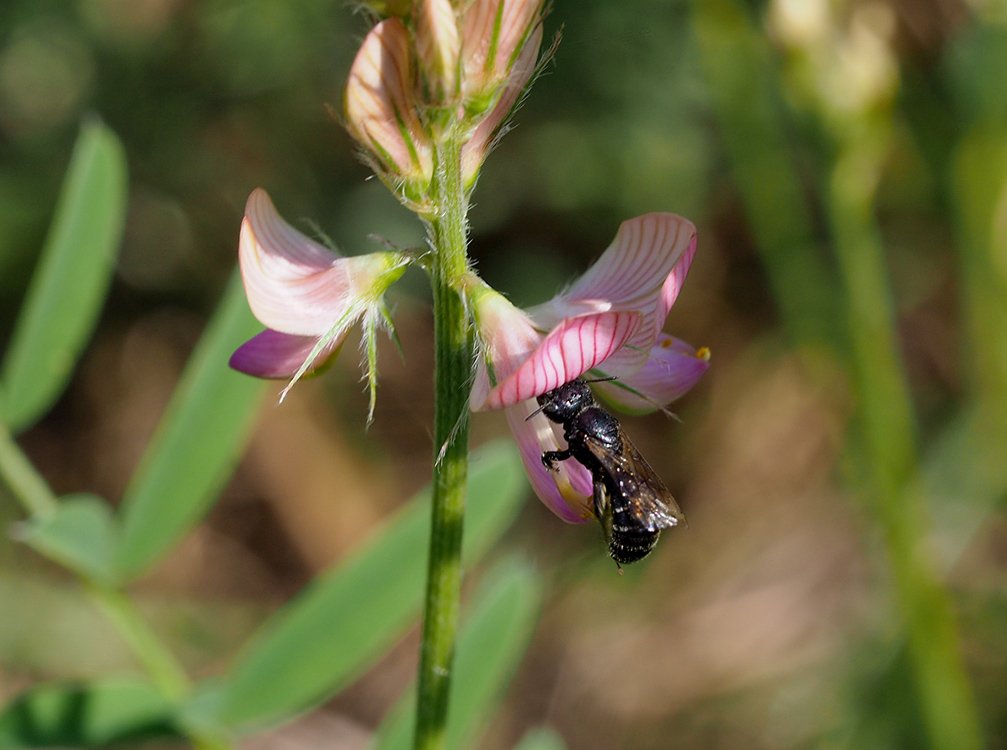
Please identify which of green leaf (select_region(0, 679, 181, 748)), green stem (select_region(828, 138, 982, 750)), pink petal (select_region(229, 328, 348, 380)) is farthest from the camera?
green stem (select_region(828, 138, 982, 750))

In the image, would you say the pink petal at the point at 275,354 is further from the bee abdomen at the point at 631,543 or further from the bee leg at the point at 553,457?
the bee abdomen at the point at 631,543

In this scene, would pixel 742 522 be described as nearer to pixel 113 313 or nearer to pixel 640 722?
pixel 640 722

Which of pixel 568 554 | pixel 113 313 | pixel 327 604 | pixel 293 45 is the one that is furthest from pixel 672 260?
pixel 113 313

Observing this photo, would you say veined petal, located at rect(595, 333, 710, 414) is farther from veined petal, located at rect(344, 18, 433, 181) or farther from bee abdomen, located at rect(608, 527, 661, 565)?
veined petal, located at rect(344, 18, 433, 181)

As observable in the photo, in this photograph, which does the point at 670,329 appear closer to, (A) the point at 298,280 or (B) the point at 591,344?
(A) the point at 298,280

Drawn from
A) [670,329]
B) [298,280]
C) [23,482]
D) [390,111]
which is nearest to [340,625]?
[23,482]

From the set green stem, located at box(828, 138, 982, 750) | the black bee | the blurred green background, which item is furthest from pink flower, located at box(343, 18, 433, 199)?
the blurred green background

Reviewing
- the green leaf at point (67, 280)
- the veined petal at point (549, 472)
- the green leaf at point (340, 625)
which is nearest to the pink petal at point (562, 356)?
the veined petal at point (549, 472)
